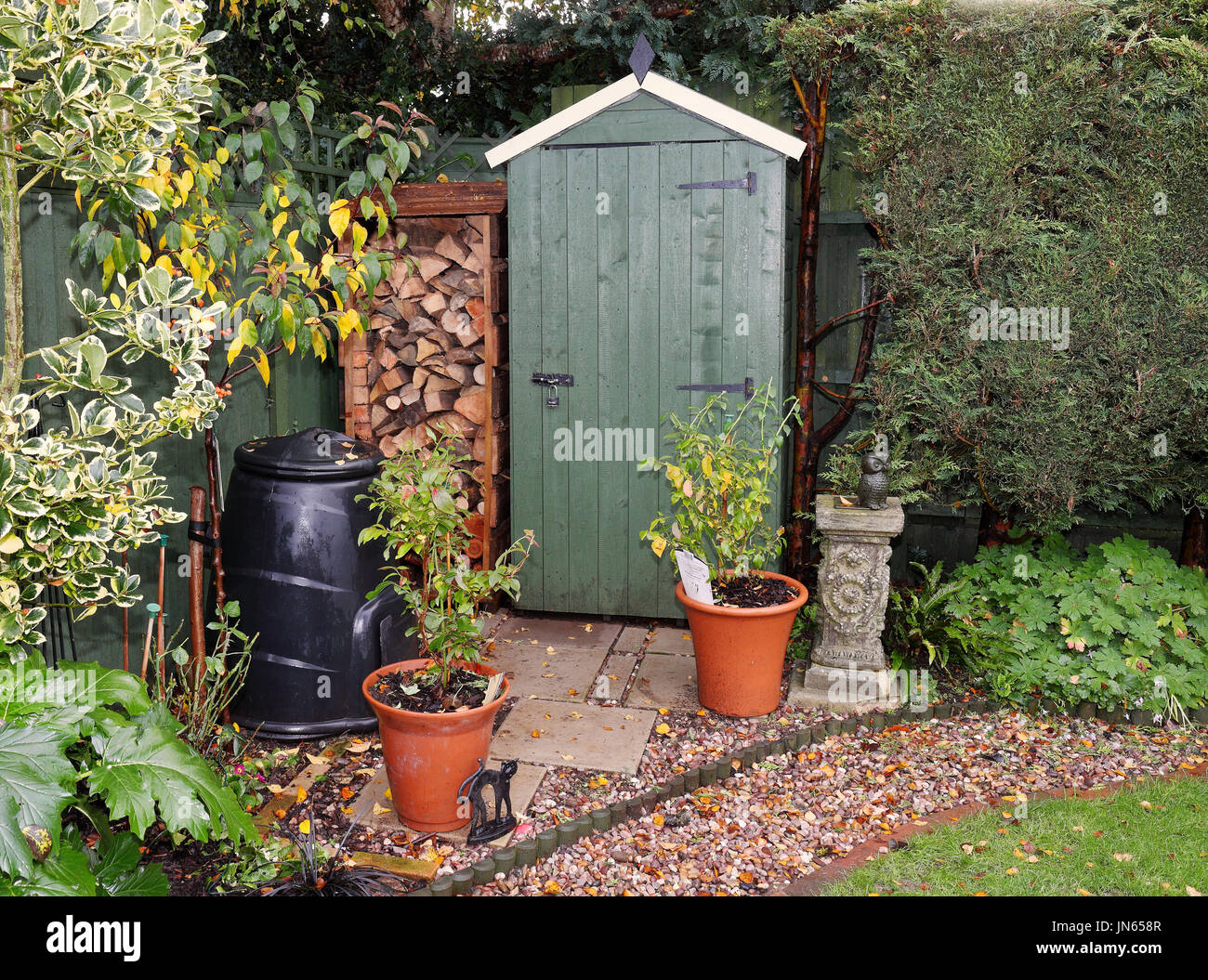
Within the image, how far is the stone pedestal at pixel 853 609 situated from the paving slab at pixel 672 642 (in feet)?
2.17

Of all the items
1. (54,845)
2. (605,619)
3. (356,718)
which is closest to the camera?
(54,845)

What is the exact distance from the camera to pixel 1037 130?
397cm

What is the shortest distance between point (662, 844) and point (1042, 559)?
2388mm

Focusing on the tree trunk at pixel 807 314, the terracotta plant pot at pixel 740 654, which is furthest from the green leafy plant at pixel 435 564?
the tree trunk at pixel 807 314

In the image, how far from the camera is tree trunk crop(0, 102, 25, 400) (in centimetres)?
258

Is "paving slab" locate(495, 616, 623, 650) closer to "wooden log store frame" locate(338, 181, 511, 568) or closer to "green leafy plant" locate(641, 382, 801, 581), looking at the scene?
"wooden log store frame" locate(338, 181, 511, 568)

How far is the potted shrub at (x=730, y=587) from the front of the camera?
3.81 meters

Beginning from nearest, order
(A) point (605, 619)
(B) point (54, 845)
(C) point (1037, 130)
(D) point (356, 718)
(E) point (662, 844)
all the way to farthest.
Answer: (B) point (54, 845) → (E) point (662, 844) → (D) point (356, 718) → (C) point (1037, 130) → (A) point (605, 619)

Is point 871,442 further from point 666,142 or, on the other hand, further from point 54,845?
point 54,845

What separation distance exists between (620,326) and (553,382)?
405 mm

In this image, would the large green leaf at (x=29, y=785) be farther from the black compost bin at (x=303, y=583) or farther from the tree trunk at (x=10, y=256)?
the black compost bin at (x=303, y=583)

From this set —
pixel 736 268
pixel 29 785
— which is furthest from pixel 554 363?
pixel 29 785

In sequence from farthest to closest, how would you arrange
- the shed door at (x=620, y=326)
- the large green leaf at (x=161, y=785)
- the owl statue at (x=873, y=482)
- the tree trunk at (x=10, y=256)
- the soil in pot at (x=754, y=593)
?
the shed door at (x=620, y=326), the owl statue at (x=873, y=482), the soil in pot at (x=754, y=593), the tree trunk at (x=10, y=256), the large green leaf at (x=161, y=785)

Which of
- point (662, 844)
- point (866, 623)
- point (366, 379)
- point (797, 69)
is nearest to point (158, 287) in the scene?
point (662, 844)
